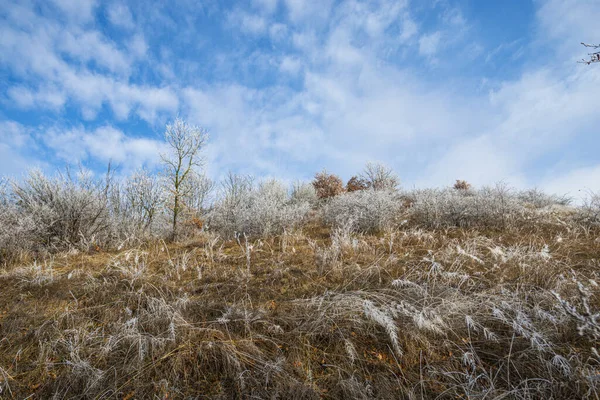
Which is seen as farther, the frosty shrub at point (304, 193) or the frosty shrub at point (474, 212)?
the frosty shrub at point (304, 193)

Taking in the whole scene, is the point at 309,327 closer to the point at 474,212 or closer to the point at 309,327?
the point at 309,327

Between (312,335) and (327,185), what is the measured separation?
56.1 ft

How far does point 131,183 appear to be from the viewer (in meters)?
14.2

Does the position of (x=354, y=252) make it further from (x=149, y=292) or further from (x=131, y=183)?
(x=131, y=183)

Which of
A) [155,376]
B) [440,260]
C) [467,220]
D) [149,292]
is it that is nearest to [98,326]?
[149,292]

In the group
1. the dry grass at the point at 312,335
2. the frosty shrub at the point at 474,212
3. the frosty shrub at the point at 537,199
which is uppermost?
the frosty shrub at the point at 537,199

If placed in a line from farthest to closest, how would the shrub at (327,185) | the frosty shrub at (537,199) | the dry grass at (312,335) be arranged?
the shrub at (327,185) → the frosty shrub at (537,199) → the dry grass at (312,335)

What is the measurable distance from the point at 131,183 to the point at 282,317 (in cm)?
1460

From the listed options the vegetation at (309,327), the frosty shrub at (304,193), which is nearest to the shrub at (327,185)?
the frosty shrub at (304,193)

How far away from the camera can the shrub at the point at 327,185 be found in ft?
61.6

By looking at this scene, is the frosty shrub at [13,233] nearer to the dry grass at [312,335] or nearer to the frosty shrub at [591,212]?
the dry grass at [312,335]

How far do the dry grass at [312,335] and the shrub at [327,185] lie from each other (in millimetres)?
15138

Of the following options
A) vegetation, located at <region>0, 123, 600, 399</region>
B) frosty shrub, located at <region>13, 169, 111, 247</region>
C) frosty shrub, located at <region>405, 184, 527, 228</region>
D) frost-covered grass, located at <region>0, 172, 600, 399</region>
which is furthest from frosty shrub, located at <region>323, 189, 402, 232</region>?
frosty shrub, located at <region>13, 169, 111, 247</region>

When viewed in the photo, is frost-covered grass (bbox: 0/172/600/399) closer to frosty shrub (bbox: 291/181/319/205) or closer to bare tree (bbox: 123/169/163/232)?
bare tree (bbox: 123/169/163/232)
